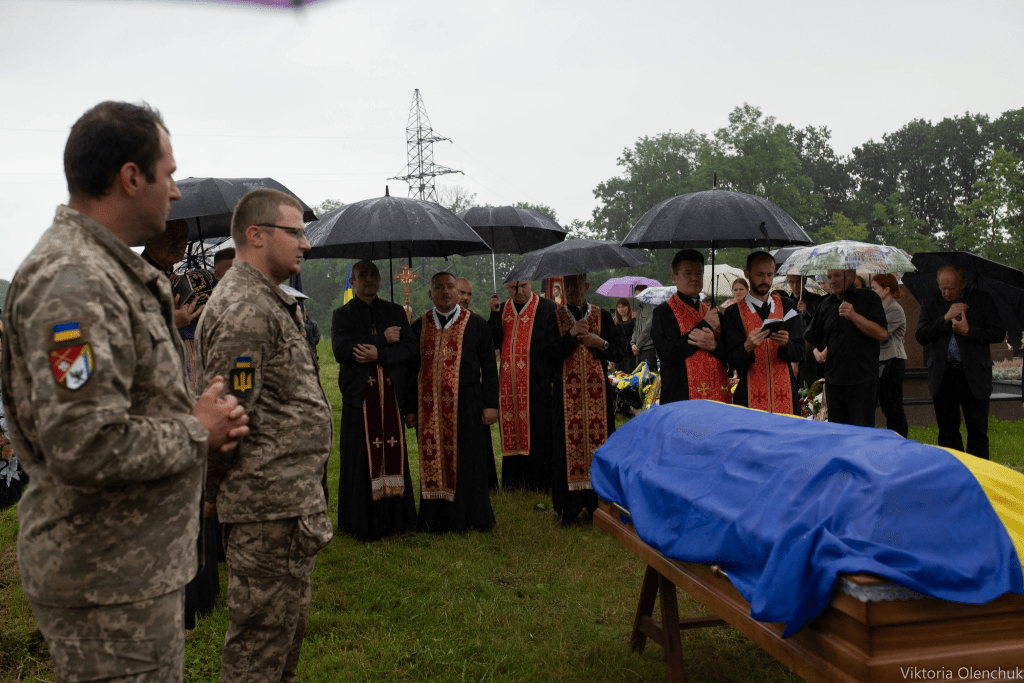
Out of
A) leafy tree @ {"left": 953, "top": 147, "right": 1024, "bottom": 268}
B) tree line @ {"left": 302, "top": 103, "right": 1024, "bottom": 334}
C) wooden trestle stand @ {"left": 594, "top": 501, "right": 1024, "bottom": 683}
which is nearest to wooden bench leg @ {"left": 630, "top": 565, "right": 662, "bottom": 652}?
wooden trestle stand @ {"left": 594, "top": 501, "right": 1024, "bottom": 683}

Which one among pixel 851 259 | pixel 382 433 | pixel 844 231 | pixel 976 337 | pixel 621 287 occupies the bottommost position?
pixel 382 433

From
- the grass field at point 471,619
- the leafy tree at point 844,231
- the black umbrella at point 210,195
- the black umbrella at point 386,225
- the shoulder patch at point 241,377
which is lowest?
the grass field at point 471,619

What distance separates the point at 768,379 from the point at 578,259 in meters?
1.79

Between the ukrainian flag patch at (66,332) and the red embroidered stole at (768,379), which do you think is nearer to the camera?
the ukrainian flag patch at (66,332)

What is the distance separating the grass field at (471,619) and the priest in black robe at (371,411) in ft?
0.91

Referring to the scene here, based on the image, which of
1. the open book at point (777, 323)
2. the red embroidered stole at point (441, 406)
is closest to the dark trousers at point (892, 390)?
the open book at point (777, 323)

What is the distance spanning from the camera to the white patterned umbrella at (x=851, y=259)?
6102mm

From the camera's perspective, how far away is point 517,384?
27.5 feet

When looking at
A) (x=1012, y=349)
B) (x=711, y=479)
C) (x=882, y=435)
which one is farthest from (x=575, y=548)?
(x=1012, y=349)

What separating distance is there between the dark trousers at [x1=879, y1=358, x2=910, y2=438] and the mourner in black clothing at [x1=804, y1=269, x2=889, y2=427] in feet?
5.97

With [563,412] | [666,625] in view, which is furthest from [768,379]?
[666,625]

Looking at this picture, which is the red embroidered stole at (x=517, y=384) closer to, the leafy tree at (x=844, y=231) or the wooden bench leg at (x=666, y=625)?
the wooden bench leg at (x=666, y=625)

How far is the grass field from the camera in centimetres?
392

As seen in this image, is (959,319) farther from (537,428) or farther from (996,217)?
(996,217)
